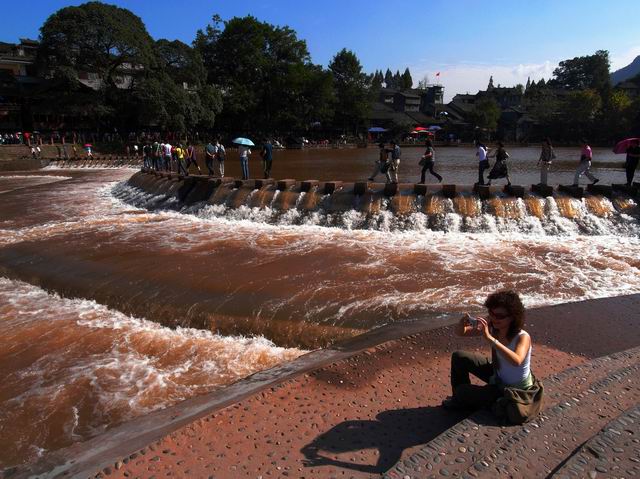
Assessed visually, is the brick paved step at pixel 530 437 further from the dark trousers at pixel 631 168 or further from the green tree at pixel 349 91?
the green tree at pixel 349 91

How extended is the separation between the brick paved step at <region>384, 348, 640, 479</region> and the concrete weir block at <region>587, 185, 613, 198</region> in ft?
36.0

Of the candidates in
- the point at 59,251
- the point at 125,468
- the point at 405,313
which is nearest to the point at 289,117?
the point at 59,251

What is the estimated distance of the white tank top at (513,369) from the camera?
10.6 ft

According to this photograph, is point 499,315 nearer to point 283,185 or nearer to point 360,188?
point 360,188

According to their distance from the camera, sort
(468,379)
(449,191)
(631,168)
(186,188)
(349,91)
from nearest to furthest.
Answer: (468,379), (449,191), (631,168), (186,188), (349,91)

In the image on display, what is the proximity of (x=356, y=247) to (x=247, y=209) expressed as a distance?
199 inches

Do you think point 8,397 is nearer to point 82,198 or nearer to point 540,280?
point 540,280

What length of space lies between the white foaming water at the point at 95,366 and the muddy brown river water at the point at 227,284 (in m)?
0.02


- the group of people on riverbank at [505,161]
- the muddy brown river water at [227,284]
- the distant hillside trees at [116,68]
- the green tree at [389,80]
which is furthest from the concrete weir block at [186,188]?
the green tree at [389,80]

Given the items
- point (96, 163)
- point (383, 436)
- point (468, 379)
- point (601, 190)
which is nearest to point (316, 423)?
point (383, 436)

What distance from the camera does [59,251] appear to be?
10.8 meters

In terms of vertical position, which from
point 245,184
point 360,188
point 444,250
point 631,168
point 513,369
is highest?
→ point 631,168

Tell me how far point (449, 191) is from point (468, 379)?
9918mm

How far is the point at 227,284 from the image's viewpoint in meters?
8.30
